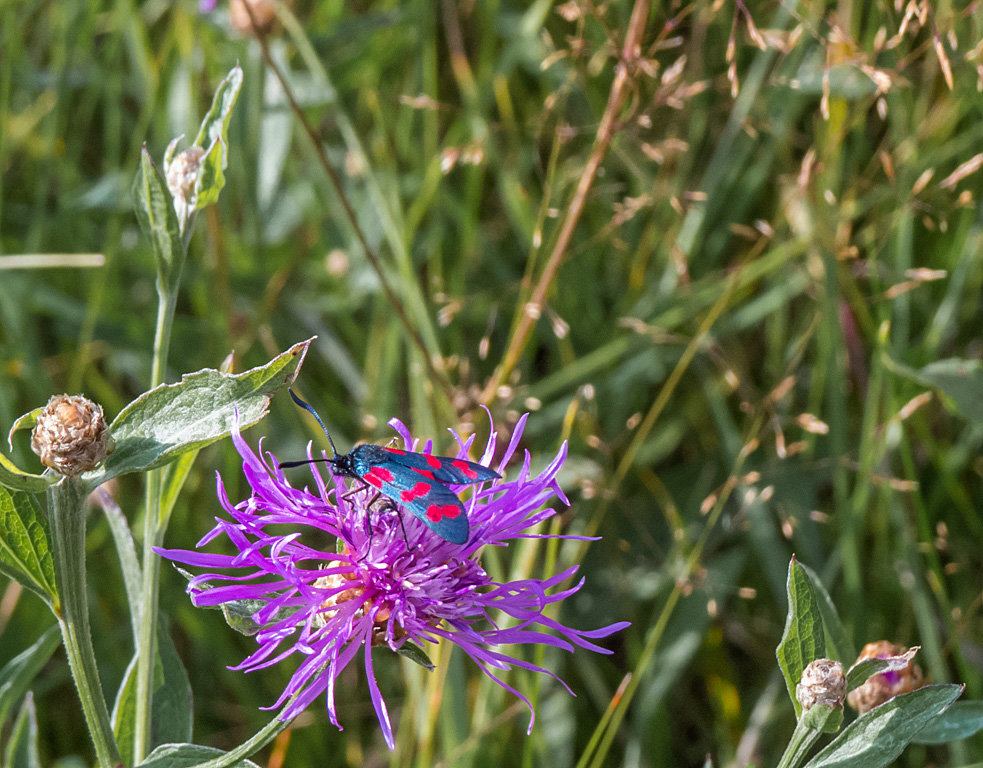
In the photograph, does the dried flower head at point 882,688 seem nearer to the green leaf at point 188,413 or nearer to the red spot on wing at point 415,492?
the red spot on wing at point 415,492

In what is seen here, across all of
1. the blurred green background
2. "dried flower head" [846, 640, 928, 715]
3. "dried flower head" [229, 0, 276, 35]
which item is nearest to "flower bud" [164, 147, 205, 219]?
the blurred green background

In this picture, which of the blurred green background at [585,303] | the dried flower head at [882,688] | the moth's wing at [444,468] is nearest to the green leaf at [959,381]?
the blurred green background at [585,303]

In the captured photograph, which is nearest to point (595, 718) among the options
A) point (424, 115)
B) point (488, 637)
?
point (488, 637)

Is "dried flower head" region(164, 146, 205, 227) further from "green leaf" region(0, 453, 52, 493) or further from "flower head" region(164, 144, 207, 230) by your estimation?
"green leaf" region(0, 453, 52, 493)

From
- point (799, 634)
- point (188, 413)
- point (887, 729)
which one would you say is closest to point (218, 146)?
point (188, 413)

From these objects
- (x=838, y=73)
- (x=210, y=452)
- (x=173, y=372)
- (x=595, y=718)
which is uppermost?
(x=838, y=73)

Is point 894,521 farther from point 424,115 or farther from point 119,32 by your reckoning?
point 119,32
